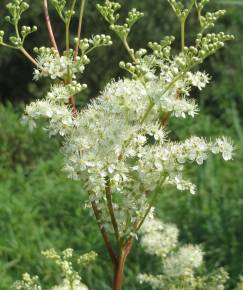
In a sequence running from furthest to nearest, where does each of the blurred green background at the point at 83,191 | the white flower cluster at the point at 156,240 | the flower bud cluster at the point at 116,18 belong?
1. the blurred green background at the point at 83,191
2. the white flower cluster at the point at 156,240
3. the flower bud cluster at the point at 116,18

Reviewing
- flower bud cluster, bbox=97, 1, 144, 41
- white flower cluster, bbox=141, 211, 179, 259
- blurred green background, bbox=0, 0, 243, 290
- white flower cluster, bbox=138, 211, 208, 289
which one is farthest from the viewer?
blurred green background, bbox=0, 0, 243, 290

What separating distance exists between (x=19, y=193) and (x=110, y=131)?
321 cm

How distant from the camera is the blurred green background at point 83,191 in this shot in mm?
3904

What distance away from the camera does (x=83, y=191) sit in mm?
4539

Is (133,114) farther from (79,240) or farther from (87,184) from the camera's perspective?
(79,240)

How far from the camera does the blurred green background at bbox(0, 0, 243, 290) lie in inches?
154

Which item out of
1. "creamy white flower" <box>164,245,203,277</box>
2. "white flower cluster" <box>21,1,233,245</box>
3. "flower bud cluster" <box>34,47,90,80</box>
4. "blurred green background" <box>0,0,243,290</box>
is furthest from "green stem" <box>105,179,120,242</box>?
"blurred green background" <box>0,0,243,290</box>

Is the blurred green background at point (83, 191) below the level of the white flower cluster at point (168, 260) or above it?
above

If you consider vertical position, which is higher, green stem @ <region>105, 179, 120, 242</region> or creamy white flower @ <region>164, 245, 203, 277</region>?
creamy white flower @ <region>164, 245, 203, 277</region>

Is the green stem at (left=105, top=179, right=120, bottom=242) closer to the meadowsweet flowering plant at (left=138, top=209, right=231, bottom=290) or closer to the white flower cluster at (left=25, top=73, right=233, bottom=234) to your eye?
the white flower cluster at (left=25, top=73, right=233, bottom=234)

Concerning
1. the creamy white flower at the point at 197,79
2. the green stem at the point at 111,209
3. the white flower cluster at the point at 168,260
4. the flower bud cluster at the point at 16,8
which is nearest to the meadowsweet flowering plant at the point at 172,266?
the white flower cluster at the point at 168,260

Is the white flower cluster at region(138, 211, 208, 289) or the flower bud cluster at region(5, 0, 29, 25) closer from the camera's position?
the flower bud cluster at region(5, 0, 29, 25)

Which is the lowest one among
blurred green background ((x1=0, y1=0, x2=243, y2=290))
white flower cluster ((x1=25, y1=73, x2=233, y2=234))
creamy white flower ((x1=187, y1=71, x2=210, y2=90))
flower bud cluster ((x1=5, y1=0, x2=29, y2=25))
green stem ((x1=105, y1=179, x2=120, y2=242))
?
green stem ((x1=105, y1=179, x2=120, y2=242))

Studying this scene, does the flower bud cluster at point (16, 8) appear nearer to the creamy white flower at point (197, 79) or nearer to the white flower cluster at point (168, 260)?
the creamy white flower at point (197, 79)
